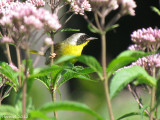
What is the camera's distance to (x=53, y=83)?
150 cm

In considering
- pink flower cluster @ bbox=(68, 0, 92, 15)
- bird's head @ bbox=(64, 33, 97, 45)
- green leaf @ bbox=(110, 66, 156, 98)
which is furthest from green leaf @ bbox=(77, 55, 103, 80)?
bird's head @ bbox=(64, 33, 97, 45)

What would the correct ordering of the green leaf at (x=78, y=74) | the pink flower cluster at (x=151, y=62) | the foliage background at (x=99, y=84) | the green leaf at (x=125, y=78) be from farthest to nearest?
the foliage background at (x=99, y=84)
the green leaf at (x=78, y=74)
the pink flower cluster at (x=151, y=62)
the green leaf at (x=125, y=78)

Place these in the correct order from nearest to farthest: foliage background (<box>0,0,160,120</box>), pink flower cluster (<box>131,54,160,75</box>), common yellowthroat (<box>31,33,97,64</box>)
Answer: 1. pink flower cluster (<box>131,54,160,75</box>)
2. common yellowthroat (<box>31,33,97,64</box>)
3. foliage background (<box>0,0,160,120</box>)

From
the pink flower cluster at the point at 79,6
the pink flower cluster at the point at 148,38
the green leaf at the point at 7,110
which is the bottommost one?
the green leaf at the point at 7,110

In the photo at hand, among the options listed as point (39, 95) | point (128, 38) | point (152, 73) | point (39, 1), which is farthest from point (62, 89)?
point (152, 73)

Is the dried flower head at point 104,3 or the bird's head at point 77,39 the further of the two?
the bird's head at point 77,39

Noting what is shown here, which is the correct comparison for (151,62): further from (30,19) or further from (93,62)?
(30,19)

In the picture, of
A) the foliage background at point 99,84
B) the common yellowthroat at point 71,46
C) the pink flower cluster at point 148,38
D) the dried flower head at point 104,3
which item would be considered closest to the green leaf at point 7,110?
the dried flower head at point 104,3

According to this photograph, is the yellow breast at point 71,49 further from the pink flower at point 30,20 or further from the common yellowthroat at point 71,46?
the pink flower at point 30,20

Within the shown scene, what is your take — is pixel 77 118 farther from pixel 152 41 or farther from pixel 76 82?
pixel 152 41

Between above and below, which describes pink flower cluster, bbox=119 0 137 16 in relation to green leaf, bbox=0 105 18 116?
above

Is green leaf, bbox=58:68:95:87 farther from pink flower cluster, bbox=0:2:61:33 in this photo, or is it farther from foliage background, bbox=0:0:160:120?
foliage background, bbox=0:0:160:120

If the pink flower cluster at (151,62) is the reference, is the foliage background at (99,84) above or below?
above

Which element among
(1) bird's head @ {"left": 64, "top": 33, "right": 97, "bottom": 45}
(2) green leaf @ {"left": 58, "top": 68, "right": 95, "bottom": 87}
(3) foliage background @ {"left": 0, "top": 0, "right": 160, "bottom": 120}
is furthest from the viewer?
(3) foliage background @ {"left": 0, "top": 0, "right": 160, "bottom": 120}
